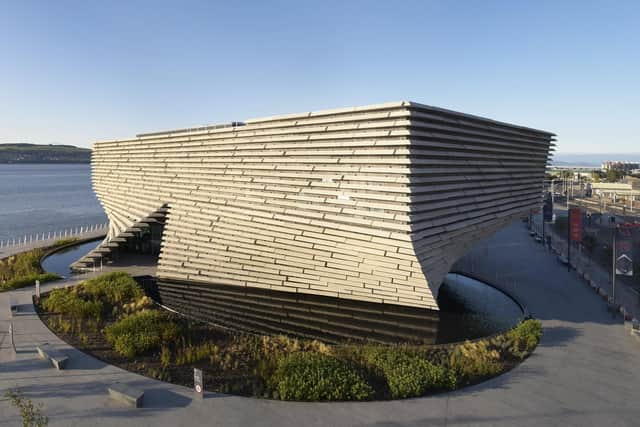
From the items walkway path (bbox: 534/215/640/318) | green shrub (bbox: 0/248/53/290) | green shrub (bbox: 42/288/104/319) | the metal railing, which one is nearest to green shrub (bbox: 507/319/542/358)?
walkway path (bbox: 534/215/640/318)

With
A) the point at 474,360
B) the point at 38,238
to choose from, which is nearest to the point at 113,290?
the point at 474,360

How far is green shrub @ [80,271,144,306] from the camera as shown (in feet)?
60.1

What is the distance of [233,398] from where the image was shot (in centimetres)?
1024

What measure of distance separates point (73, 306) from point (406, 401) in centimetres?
1411

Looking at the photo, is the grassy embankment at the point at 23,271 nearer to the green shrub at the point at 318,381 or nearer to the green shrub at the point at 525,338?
the green shrub at the point at 318,381

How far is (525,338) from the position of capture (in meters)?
14.0

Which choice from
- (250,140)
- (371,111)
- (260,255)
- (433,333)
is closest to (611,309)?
(433,333)

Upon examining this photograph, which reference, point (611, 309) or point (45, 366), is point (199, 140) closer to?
point (45, 366)

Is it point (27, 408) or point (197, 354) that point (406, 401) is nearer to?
point (197, 354)

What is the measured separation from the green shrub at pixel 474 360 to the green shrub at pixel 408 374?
64 cm

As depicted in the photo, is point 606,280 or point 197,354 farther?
point 606,280

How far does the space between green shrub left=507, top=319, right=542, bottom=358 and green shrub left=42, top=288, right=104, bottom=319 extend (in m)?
16.0

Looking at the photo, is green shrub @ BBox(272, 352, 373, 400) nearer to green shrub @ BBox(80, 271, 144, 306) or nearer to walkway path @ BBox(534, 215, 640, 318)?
green shrub @ BBox(80, 271, 144, 306)

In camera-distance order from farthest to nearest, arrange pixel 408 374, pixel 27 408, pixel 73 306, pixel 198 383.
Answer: pixel 73 306 → pixel 408 374 → pixel 198 383 → pixel 27 408
